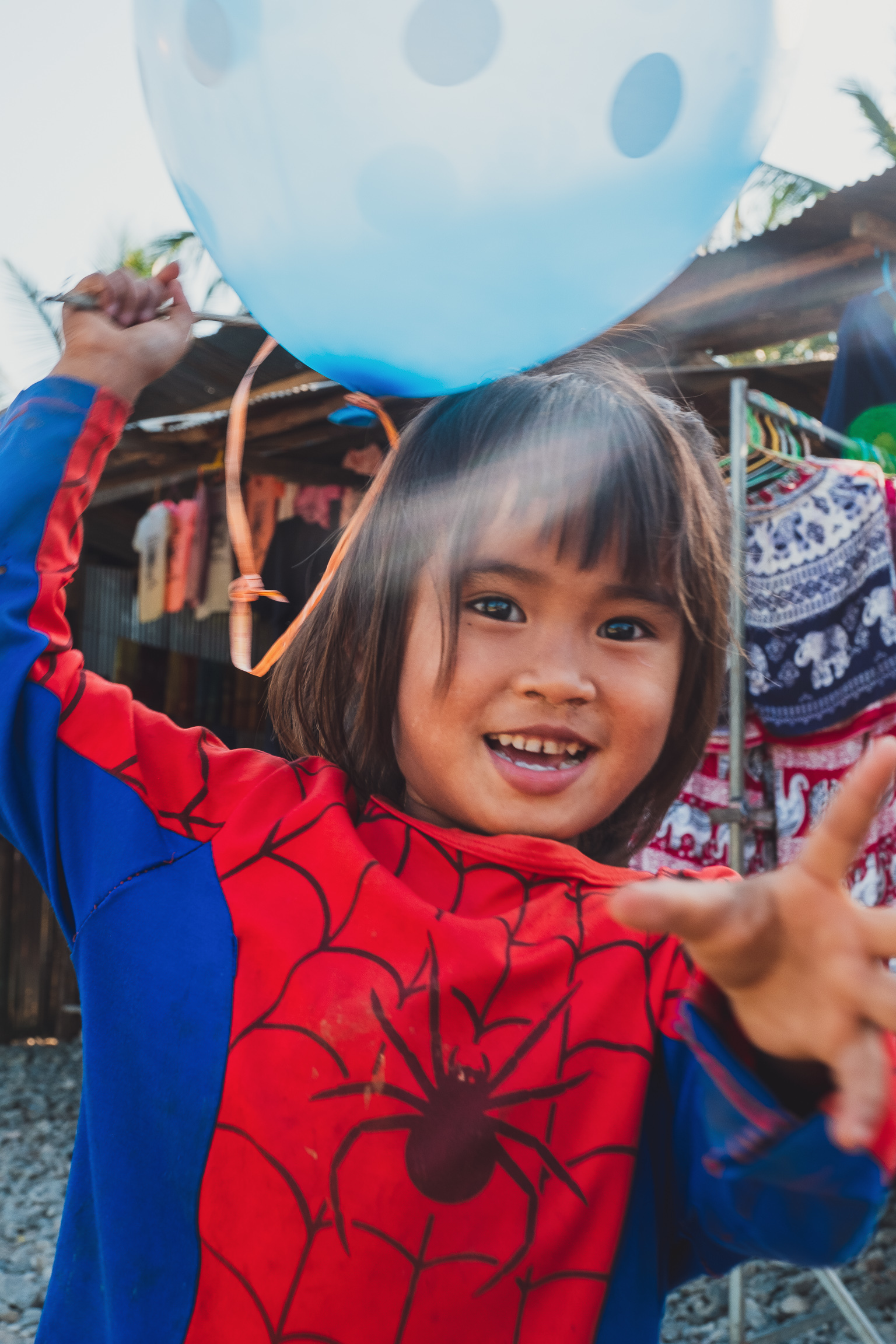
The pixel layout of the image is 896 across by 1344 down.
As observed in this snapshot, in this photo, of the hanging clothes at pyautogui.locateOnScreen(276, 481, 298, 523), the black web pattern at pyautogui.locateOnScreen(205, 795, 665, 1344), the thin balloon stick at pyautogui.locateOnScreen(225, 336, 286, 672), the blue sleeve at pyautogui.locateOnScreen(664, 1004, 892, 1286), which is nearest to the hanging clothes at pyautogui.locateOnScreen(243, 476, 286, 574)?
the hanging clothes at pyautogui.locateOnScreen(276, 481, 298, 523)

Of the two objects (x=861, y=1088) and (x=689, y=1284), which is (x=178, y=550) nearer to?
(x=689, y=1284)

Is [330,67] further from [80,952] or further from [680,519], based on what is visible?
[80,952]

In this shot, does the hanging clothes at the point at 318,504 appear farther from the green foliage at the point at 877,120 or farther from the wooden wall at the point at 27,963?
the green foliage at the point at 877,120

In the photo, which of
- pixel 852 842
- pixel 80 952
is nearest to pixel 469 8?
pixel 852 842

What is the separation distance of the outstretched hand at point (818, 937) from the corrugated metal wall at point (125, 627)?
456 cm

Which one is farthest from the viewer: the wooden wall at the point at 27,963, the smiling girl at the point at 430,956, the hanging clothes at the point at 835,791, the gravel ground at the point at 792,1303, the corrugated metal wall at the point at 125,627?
the wooden wall at the point at 27,963

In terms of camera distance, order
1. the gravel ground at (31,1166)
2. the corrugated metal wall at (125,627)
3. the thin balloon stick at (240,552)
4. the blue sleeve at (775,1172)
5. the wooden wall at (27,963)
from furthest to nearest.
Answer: the wooden wall at (27,963)
the corrugated metal wall at (125,627)
the gravel ground at (31,1166)
the thin balloon stick at (240,552)
the blue sleeve at (775,1172)

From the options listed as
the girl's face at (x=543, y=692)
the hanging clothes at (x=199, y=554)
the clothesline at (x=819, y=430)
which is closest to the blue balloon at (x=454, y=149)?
the girl's face at (x=543, y=692)

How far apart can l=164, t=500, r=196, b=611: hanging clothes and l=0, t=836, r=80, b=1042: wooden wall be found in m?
2.49

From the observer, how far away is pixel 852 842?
58cm

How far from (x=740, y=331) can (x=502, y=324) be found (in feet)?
7.76

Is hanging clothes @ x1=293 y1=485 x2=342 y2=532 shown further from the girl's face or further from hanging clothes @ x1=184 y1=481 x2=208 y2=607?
the girl's face

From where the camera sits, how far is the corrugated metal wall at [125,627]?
504 centimetres

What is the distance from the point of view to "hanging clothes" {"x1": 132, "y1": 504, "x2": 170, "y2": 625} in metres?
4.60
